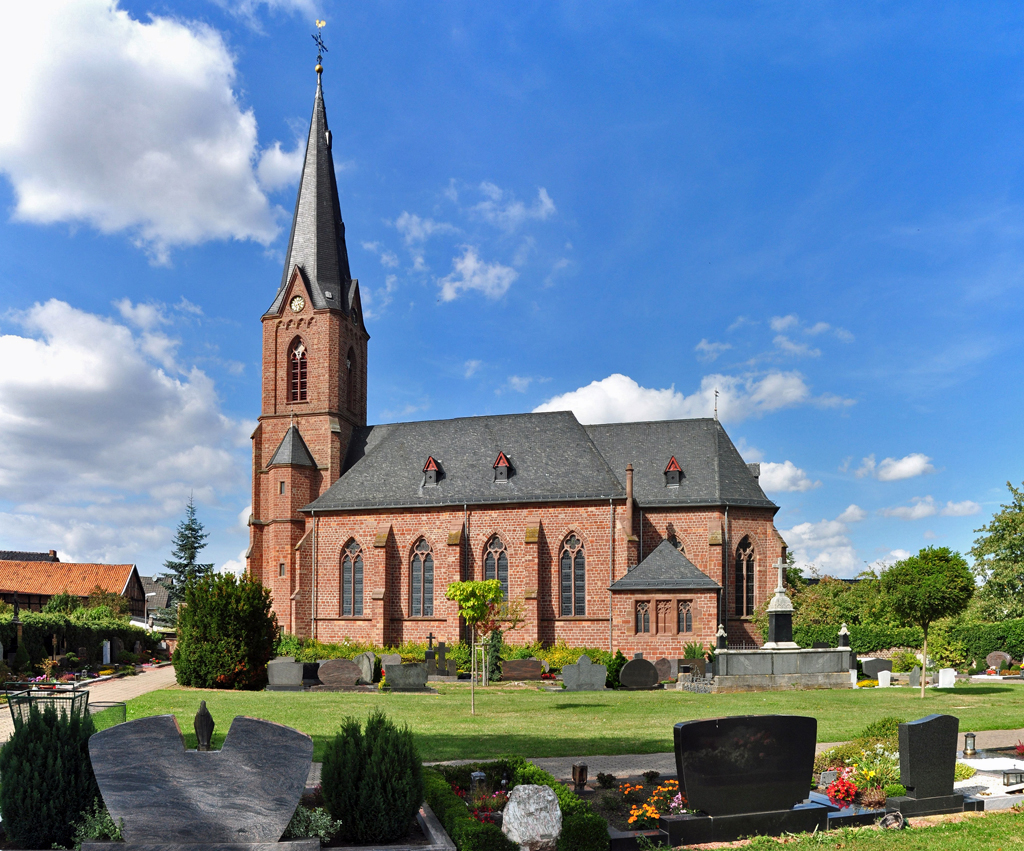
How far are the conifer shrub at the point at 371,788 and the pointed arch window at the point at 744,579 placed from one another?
29.9m

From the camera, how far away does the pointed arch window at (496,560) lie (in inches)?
1490

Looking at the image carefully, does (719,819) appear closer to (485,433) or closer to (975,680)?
(975,680)

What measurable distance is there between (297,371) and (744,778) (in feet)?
127

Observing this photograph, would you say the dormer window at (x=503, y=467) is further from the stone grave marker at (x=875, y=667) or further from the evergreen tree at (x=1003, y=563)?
the evergreen tree at (x=1003, y=563)

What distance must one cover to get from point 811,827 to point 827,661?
18611mm

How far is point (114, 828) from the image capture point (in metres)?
7.70

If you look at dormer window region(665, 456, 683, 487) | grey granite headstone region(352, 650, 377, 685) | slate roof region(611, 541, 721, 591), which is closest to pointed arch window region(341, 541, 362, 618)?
grey granite headstone region(352, 650, 377, 685)

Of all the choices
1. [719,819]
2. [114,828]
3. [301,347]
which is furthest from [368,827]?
[301,347]

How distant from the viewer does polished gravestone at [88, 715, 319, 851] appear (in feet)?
24.6

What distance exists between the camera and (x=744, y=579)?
3619 cm

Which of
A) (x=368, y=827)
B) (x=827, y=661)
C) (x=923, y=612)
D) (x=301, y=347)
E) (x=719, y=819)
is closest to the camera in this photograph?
(x=368, y=827)

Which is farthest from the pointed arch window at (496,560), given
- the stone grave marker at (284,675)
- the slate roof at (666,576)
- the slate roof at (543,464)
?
the stone grave marker at (284,675)

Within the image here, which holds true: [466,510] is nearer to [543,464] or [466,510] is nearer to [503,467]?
[503,467]

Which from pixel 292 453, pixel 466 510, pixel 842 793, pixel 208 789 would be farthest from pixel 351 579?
pixel 208 789
